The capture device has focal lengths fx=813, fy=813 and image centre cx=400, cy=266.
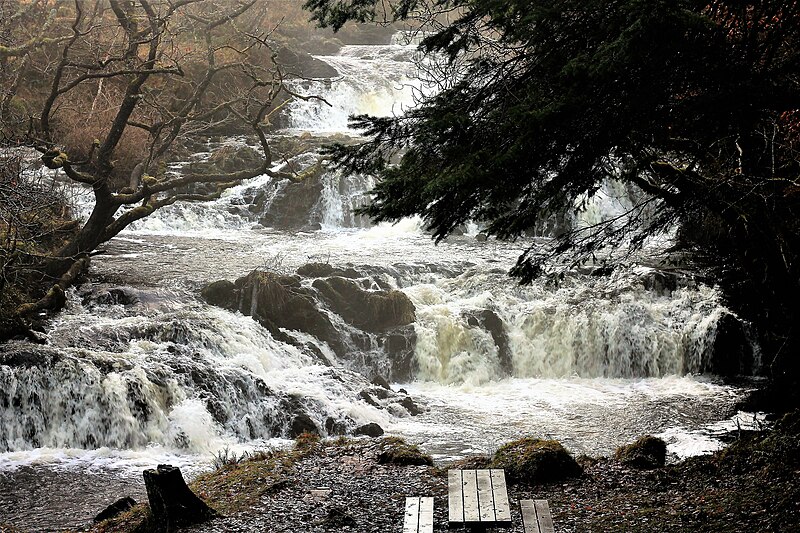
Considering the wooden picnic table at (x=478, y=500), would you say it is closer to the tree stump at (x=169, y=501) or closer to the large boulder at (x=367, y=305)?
the tree stump at (x=169, y=501)

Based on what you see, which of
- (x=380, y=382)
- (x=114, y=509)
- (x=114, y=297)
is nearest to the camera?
(x=114, y=509)

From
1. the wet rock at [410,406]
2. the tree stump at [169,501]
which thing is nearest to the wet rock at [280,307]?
the wet rock at [410,406]

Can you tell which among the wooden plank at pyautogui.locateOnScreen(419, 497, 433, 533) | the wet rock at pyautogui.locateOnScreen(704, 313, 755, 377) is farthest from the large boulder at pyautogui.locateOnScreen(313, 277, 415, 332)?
the wooden plank at pyautogui.locateOnScreen(419, 497, 433, 533)

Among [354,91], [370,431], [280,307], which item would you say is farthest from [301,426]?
[354,91]

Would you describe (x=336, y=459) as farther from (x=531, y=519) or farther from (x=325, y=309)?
(x=325, y=309)

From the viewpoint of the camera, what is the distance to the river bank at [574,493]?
578 centimetres

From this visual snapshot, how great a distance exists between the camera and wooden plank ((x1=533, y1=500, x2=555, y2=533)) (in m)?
5.33

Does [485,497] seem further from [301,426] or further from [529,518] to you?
[301,426]

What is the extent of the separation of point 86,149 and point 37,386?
10.9m

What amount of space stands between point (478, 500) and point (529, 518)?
1.31 feet

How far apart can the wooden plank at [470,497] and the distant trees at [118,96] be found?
6.18 metres

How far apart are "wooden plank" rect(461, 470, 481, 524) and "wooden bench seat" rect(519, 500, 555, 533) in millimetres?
368

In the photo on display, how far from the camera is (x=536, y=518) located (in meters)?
5.48

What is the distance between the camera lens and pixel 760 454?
6.67m
